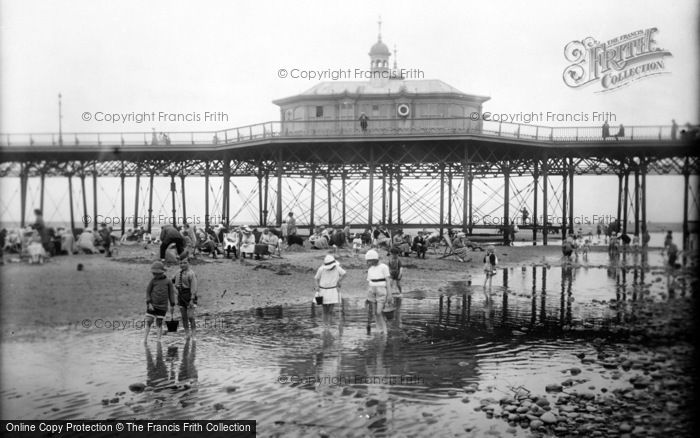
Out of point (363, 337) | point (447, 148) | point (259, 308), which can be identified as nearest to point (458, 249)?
point (447, 148)

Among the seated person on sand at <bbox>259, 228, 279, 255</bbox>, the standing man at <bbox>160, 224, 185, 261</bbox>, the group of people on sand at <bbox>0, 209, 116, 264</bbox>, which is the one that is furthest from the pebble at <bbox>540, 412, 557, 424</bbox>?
the seated person on sand at <bbox>259, 228, 279, 255</bbox>

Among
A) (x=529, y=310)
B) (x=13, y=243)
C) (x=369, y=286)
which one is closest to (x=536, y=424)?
(x=369, y=286)

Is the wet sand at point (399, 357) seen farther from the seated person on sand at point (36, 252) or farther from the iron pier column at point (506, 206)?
the iron pier column at point (506, 206)

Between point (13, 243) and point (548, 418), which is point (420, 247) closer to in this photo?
point (13, 243)

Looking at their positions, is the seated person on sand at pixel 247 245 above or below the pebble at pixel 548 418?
above

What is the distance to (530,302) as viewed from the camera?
17.9m

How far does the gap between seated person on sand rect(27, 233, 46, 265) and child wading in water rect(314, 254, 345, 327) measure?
30.5ft

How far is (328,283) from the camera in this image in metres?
13.0

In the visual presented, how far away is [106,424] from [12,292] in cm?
815

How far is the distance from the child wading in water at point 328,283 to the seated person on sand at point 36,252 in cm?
930

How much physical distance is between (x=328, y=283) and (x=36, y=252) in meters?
9.69

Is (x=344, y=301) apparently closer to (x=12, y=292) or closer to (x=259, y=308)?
(x=259, y=308)

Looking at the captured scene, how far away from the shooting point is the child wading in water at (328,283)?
13.0m

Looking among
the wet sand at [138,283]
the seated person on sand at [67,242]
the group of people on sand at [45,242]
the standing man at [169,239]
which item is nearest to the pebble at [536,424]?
the wet sand at [138,283]
